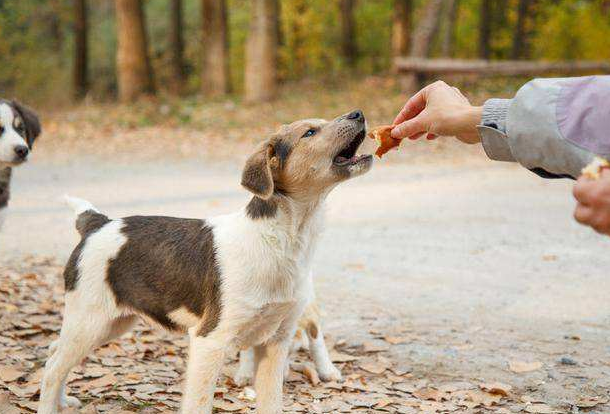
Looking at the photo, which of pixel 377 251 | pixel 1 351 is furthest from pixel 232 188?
→ pixel 1 351

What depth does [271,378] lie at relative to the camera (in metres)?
3.80

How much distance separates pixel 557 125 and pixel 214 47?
2012cm

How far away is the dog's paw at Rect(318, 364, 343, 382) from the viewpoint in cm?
474

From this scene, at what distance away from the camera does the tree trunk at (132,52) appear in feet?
63.9

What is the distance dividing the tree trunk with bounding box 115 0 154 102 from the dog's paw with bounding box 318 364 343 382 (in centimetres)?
1638

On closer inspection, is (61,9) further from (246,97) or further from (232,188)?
(232,188)

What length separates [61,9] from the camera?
83.3 feet

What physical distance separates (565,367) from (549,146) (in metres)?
2.97

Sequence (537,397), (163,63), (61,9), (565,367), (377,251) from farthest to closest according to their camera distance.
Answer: (163,63), (61,9), (377,251), (565,367), (537,397)

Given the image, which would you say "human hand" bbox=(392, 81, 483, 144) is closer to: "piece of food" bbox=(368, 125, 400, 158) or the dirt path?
"piece of food" bbox=(368, 125, 400, 158)

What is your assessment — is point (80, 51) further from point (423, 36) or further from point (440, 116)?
point (440, 116)

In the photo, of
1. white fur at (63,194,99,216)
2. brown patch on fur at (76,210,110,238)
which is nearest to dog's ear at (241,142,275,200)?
brown patch on fur at (76,210,110,238)

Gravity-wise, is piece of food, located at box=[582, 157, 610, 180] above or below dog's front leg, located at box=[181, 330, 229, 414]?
above

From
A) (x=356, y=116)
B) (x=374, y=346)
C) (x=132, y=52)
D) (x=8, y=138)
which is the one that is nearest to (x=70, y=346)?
(x=356, y=116)
